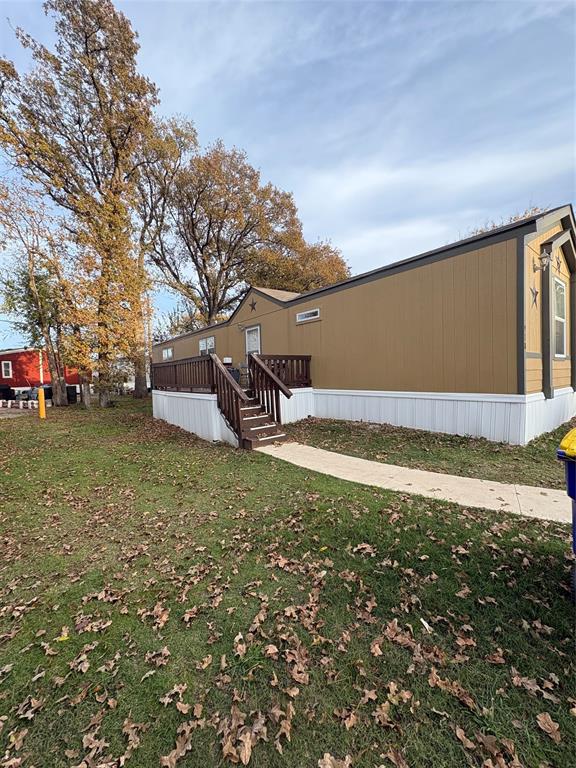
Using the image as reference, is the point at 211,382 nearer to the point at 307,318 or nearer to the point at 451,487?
the point at 307,318

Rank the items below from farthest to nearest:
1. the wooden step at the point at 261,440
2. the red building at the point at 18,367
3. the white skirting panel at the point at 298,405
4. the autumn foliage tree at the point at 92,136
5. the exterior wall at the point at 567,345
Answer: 1. the red building at the point at 18,367
2. the autumn foliage tree at the point at 92,136
3. the white skirting panel at the point at 298,405
4. the exterior wall at the point at 567,345
5. the wooden step at the point at 261,440

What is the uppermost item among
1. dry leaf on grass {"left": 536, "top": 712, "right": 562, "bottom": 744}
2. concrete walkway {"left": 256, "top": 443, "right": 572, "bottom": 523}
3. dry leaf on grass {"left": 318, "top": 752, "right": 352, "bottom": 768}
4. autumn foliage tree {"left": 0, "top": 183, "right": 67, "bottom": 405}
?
autumn foliage tree {"left": 0, "top": 183, "right": 67, "bottom": 405}

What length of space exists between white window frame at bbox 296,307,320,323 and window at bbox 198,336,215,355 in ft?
19.9

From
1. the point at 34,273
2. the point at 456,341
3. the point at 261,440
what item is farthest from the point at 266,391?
the point at 34,273

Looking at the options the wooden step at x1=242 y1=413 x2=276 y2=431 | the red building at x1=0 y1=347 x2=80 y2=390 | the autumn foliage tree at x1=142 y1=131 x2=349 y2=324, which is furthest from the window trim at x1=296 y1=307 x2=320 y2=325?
the red building at x1=0 y1=347 x2=80 y2=390

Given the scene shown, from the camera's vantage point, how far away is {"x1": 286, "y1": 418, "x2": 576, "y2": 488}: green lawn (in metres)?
4.82

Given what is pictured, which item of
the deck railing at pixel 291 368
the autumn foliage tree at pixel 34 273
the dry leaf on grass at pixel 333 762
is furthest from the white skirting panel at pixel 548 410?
the autumn foliage tree at pixel 34 273

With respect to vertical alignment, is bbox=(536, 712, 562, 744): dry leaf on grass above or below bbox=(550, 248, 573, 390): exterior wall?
below

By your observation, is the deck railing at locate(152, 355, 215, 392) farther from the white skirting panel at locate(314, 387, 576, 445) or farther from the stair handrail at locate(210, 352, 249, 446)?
the white skirting panel at locate(314, 387, 576, 445)

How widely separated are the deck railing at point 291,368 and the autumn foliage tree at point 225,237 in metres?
12.4

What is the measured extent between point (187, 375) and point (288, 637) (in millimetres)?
7851

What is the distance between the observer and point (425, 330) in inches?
294

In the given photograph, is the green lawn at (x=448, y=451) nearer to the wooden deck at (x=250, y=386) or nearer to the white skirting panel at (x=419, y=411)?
the white skirting panel at (x=419, y=411)

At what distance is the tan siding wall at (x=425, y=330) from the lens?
6.33m
